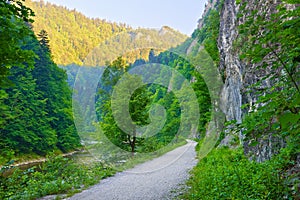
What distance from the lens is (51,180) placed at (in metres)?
9.11

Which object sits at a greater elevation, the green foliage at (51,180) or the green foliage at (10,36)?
the green foliage at (10,36)

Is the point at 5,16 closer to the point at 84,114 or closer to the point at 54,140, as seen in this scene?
the point at 84,114

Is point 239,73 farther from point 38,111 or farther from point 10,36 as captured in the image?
point 38,111

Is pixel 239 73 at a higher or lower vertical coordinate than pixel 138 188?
higher

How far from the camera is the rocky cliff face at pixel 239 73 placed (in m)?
6.01

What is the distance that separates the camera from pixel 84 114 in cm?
1286

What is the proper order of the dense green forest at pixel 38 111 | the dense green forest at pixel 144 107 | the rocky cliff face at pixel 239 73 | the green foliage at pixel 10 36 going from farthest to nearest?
the dense green forest at pixel 38 111, the rocky cliff face at pixel 239 73, the green foliage at pixel 10 36, the dense green forest at pixel 144 107

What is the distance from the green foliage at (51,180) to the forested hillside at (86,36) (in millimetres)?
5260

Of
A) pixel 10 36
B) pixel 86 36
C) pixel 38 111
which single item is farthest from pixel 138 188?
pixel 86 36

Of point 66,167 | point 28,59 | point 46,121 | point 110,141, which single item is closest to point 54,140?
point 46,121

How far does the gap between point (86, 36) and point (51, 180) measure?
82.4m

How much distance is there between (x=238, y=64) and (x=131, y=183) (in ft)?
23.1

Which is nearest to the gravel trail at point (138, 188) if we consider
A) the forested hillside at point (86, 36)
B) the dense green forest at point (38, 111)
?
the forested hillside at point (86, 36)

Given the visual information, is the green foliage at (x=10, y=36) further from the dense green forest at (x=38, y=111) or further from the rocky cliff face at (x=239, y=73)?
the dense green forest at (x=38, y=111)
